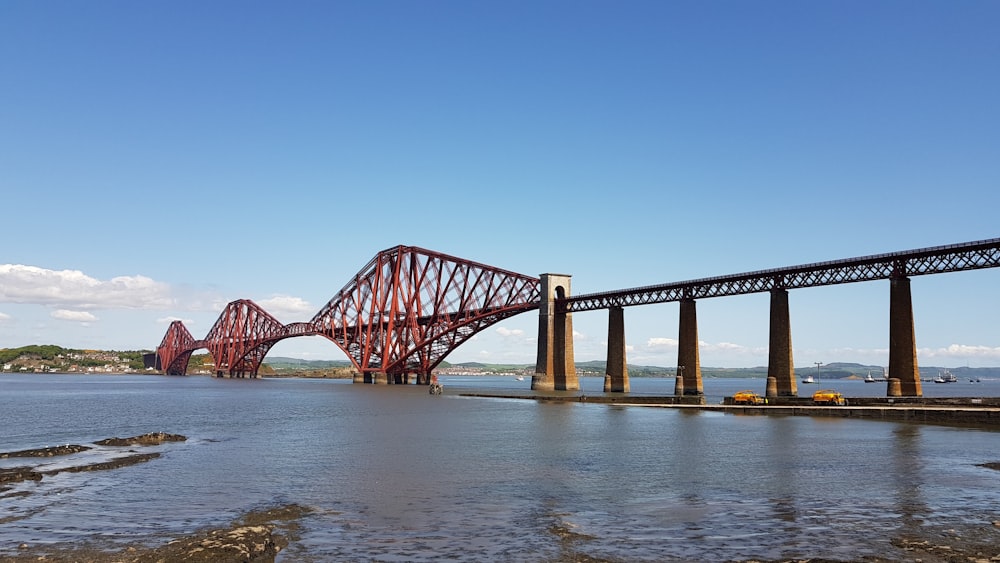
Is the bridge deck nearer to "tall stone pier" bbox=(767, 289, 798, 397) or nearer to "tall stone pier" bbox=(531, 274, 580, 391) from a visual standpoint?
"tall stone pier" bbox=(767, 289, 798, 397)

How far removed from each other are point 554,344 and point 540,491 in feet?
319

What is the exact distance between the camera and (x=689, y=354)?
90.8 m

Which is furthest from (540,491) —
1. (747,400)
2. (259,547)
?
(747,400)

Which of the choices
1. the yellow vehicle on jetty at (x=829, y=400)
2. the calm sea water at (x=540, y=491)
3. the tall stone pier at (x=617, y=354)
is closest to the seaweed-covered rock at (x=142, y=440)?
the calm sea water at (x=540, y=491)

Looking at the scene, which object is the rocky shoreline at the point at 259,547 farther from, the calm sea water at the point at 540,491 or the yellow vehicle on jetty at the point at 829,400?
the yellow vehicle on jetty at the point at 829,400

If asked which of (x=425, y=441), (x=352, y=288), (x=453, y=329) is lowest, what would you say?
(x=425, y=441)

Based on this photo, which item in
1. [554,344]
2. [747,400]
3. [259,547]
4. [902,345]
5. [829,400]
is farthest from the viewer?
[554,344]

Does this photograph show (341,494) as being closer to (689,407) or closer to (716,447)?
(716,447)

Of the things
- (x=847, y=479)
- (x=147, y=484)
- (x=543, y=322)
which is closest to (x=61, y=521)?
(x=147, y=484)

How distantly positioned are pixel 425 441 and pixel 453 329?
103 meters

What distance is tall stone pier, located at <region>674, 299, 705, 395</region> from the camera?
9019 centimetres

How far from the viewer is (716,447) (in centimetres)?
4084

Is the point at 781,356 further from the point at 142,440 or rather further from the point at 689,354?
the point at 142,440

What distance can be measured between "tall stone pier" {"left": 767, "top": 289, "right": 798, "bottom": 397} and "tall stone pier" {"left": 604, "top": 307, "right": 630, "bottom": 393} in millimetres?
32872
